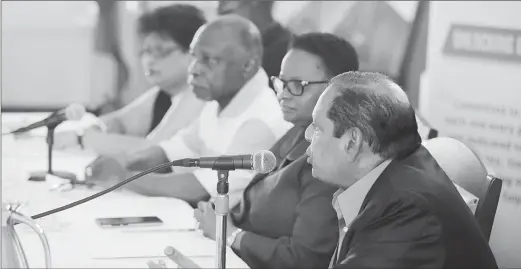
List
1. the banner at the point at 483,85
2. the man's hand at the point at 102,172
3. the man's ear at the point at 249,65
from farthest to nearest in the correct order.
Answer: the banner at the point at 483,85 → the man's hand at the point at 102,172 → the man's ear at the point at 249,65

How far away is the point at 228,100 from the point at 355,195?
1.40 metres

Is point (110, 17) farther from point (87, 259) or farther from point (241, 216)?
point (87, 259)

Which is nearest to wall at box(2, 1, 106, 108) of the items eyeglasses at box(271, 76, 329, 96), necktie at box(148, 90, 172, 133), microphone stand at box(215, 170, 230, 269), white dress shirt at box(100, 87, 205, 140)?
white dress shirt at box(100, 87, 205, 140)

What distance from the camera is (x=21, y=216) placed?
4.89ft

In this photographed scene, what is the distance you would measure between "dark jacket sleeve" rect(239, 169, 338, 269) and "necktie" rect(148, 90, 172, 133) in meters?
2.08

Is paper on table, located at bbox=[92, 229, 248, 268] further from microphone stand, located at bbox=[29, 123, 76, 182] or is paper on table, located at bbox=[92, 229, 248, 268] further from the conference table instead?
microphone stand, located at bbox=[29, 123, 76, 182]

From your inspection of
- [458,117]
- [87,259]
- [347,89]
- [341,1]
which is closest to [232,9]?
[341,1]

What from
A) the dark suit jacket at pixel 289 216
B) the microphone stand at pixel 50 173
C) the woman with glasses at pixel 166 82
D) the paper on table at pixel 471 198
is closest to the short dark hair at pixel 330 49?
the dark suit jacket at pixel 289 216

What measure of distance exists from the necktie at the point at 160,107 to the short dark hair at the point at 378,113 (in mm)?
2630

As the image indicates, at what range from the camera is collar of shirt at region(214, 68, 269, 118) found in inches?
108

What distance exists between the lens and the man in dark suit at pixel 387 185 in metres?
1.36

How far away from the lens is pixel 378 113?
55.4 inches

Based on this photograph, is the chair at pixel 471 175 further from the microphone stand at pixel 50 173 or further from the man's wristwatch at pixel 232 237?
the microphone stand at pixel 50 173

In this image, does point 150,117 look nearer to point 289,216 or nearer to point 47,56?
point 47,56
